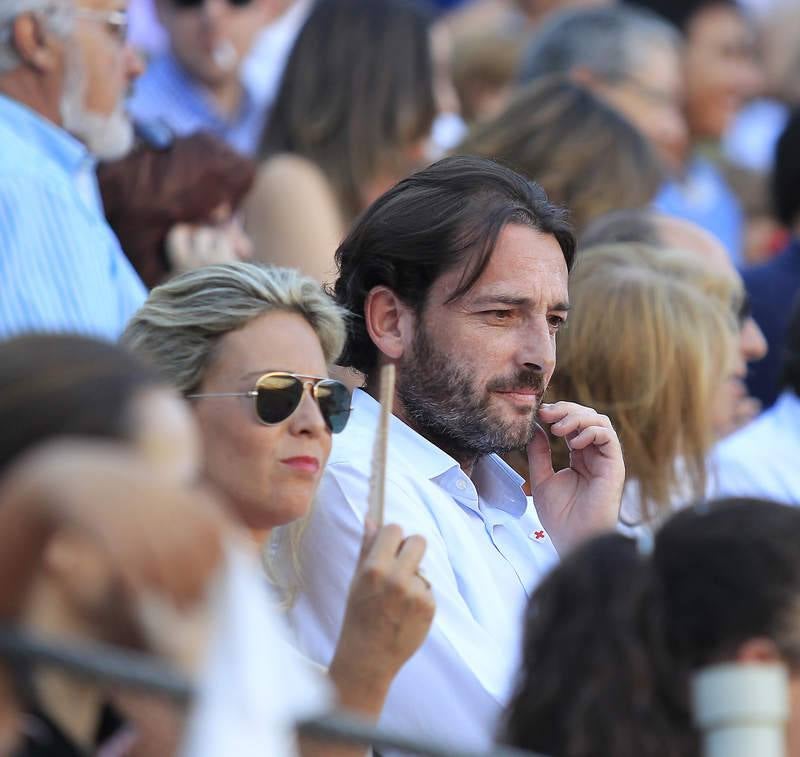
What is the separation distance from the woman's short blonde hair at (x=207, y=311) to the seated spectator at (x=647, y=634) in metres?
1.22

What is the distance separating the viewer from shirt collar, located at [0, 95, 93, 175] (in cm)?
409

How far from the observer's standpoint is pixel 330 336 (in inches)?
131

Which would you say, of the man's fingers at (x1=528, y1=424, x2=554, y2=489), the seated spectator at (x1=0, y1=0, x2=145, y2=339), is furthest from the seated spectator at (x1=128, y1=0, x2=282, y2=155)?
the man's fingers at (x1=528, y1=424, x2=554, y2=489)

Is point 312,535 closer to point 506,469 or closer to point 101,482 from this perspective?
point 506,469

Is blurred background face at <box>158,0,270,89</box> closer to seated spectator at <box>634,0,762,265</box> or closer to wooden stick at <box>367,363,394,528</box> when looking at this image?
seated spectator at <box>634,0,762,265</box>

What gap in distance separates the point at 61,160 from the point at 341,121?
4.62 ft

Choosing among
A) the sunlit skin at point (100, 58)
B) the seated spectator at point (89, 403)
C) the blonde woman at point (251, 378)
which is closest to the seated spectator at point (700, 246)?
the sunlit skin at point (100, 58)

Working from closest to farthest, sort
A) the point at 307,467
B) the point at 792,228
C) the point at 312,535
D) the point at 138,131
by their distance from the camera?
the point at 307,467
the point at 312,535
the point at 138,131
the point at 792,228

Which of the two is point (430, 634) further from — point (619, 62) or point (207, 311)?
point (619, 62)

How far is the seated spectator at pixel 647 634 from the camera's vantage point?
1982mm

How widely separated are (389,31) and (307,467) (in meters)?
2.82

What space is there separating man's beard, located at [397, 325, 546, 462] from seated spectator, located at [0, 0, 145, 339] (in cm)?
71

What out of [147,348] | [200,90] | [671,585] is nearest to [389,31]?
[200,90]

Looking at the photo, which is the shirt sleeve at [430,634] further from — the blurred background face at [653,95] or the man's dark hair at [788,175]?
the blurred background face at [653,95]
